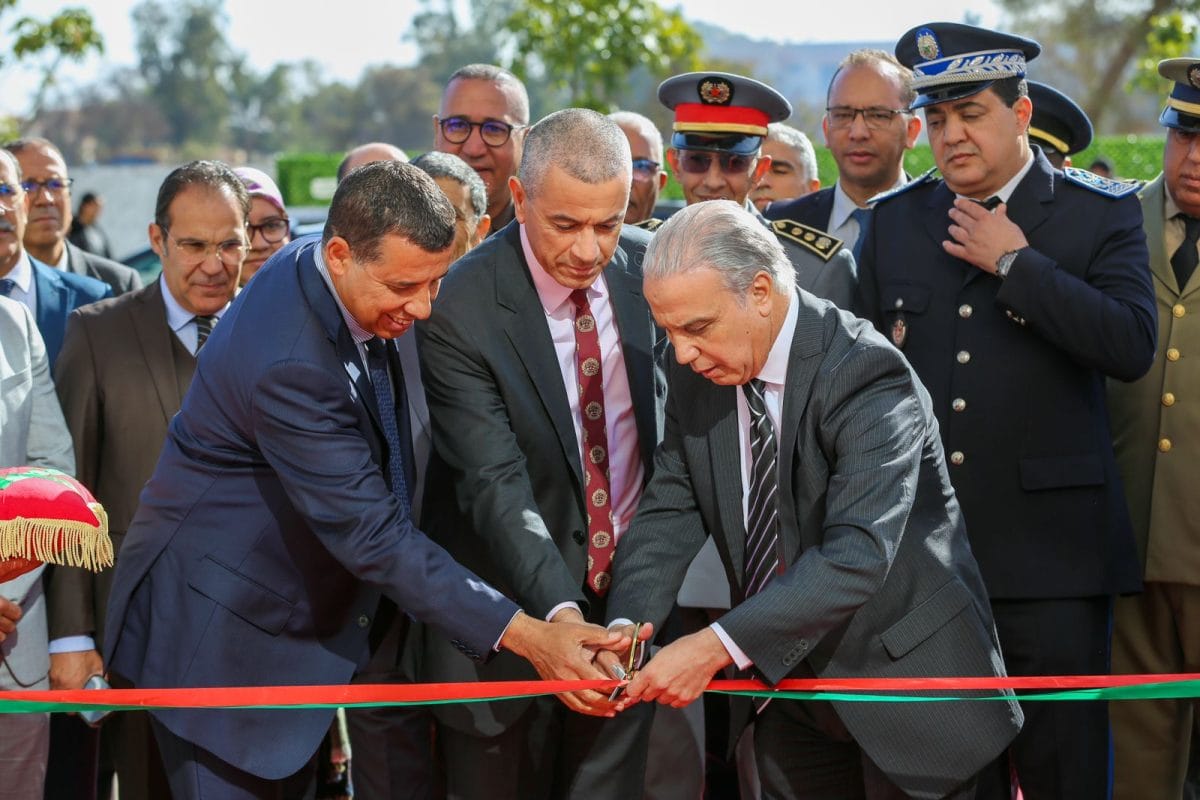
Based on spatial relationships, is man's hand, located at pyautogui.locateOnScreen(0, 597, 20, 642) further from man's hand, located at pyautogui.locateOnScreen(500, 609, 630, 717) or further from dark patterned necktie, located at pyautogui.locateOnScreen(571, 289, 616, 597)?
dark patterned necktie, located at pyautogui.locateOnScreen(571, 289, 616, 597)

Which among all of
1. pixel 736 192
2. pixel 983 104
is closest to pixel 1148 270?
pixel 983 104

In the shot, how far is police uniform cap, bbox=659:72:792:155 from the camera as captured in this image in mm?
5184

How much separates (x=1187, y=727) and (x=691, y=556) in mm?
2108

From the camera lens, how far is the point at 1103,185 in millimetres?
4266

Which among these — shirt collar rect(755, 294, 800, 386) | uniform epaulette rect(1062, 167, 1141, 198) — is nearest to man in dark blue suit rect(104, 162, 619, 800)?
shirt collar rect(755, 294, 800, 386)

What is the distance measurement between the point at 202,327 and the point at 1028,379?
261cm

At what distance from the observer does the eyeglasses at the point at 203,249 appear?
467 centimetres

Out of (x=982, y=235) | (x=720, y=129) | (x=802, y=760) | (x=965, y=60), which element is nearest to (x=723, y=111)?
(x=720, y=129)

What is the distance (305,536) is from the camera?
361 cm

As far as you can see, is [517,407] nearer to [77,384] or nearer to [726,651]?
[726,651]

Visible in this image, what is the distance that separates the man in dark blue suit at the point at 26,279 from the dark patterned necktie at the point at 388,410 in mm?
1746

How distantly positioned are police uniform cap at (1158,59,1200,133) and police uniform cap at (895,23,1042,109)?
0.66m

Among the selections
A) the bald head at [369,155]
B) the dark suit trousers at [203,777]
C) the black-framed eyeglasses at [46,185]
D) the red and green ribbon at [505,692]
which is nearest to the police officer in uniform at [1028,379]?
the red and green ribbon at [505,692]

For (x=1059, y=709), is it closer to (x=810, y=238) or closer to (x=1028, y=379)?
(x=1028, y=379)
